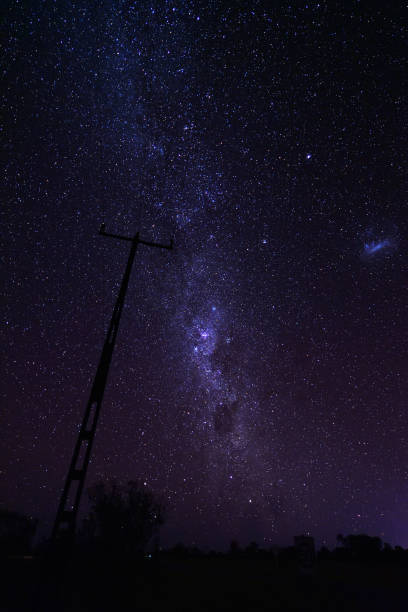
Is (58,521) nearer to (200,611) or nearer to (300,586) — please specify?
(200,611)

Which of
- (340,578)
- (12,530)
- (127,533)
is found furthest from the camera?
(127,533)

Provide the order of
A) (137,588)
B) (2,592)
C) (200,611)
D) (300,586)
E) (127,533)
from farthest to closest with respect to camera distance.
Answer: (127,533)
(300,586)
(137,588)
(200,611)
(2,592)

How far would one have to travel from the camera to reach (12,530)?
35.1 meters

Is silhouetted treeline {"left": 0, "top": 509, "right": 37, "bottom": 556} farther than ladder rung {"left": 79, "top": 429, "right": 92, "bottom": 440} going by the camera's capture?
Yes

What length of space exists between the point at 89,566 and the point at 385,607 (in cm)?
1108

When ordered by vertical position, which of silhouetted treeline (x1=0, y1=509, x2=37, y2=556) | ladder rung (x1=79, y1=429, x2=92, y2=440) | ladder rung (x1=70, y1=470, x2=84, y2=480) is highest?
ladder rung (x1=79, y1=429, x2=92, y2=440)

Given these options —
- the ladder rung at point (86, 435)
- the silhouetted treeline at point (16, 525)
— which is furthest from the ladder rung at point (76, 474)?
the silhouetted treeline at point (16, 525)

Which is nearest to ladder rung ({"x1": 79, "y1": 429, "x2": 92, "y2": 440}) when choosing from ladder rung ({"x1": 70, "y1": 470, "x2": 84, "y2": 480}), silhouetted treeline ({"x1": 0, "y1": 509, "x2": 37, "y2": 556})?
ladder rung ({"x1": 70, "y1": 470, "x2": 84, "y2": 480})

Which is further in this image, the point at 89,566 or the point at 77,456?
the point at 89,566

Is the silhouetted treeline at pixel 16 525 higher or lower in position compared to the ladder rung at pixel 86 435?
lower

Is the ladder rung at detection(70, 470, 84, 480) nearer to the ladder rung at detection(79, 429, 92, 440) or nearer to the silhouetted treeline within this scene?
the ladder rung at detection(79, 429, 92, 440)

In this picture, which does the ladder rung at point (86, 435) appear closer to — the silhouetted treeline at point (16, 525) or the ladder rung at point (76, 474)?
the ladder rung at point (76, 474)

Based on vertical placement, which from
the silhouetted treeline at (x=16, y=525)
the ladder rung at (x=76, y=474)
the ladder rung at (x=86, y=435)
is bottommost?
the silhouetted treeline at (x=16, y=525)

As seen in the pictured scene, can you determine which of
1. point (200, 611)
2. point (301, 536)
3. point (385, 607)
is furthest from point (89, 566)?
point (385, 607)
